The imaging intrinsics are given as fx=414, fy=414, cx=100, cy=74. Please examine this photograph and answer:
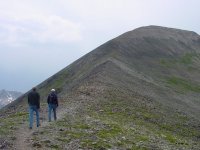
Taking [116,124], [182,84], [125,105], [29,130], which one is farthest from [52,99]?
[182,84]

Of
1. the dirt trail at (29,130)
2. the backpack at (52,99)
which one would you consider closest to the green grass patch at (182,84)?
the dirt trail at (29,130)

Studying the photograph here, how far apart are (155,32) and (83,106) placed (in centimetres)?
7581

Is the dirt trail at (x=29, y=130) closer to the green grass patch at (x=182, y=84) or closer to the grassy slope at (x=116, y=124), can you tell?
the grassy slope at (x=116, y=124)

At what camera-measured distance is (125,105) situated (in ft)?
154

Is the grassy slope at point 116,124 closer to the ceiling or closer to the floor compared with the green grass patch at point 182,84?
closer to the floor

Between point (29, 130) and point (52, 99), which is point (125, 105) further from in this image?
point (29, 130)

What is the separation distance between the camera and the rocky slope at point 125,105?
3002 centimetres

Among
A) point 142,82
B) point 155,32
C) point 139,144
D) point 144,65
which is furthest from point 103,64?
point 155,32

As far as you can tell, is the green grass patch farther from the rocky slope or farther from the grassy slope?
the grassy slope

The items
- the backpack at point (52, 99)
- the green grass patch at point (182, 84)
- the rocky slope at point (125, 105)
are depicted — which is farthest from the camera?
the green grass patch at point (182, 84)

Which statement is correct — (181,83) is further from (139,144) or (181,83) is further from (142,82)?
(139,144)

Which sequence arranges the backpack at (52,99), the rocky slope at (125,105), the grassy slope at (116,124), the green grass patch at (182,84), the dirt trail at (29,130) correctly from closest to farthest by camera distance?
1. the dirt trail at (29,130)
2. the grassy slope at (116,124)
3. the rocky slope at (125,105)
4. the backpack at (52,99)
5. the green grass patch at (182,84)

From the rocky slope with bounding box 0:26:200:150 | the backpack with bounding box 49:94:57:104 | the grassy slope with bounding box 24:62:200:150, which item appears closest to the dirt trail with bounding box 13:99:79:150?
the rocky slope with bounding box 0:26:200:150

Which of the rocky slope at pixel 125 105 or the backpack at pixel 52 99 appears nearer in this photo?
the rocky slope at pixel 125 105
